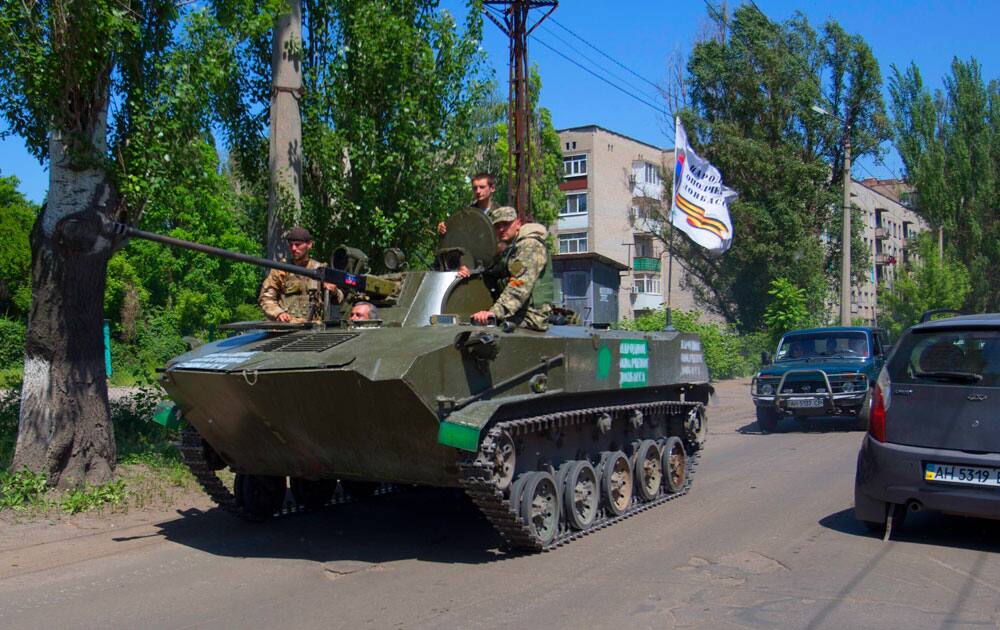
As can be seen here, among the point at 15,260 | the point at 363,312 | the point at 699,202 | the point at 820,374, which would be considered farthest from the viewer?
the point at 15,260

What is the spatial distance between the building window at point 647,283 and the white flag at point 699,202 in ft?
102

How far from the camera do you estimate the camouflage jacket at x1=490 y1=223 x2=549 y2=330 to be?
25.4ft

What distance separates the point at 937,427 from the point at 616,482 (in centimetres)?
274

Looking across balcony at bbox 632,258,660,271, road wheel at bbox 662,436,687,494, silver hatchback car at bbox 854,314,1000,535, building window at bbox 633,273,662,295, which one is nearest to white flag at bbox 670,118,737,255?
road wheel at bbox 662,436,687,494

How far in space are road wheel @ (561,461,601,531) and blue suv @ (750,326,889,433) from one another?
819cm

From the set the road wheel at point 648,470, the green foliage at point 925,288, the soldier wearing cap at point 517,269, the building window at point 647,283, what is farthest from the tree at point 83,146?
the building window at point 647,283

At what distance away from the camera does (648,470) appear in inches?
369

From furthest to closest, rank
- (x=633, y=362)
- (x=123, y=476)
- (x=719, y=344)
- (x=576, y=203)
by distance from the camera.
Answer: (x=576, y=203) < (x=719, y=344) < (x=123, y=476) < (x=633, y=362)

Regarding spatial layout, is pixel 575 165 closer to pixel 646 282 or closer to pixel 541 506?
pixel 646 282

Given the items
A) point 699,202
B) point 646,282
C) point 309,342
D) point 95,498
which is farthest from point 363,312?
point 646,282

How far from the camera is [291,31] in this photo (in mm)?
10922

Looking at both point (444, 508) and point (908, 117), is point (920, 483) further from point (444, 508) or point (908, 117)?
point (908, 117)

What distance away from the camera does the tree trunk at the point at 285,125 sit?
35.8 ft

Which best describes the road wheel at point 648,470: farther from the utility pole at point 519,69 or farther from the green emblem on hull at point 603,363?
the utility pole at point 519,69
